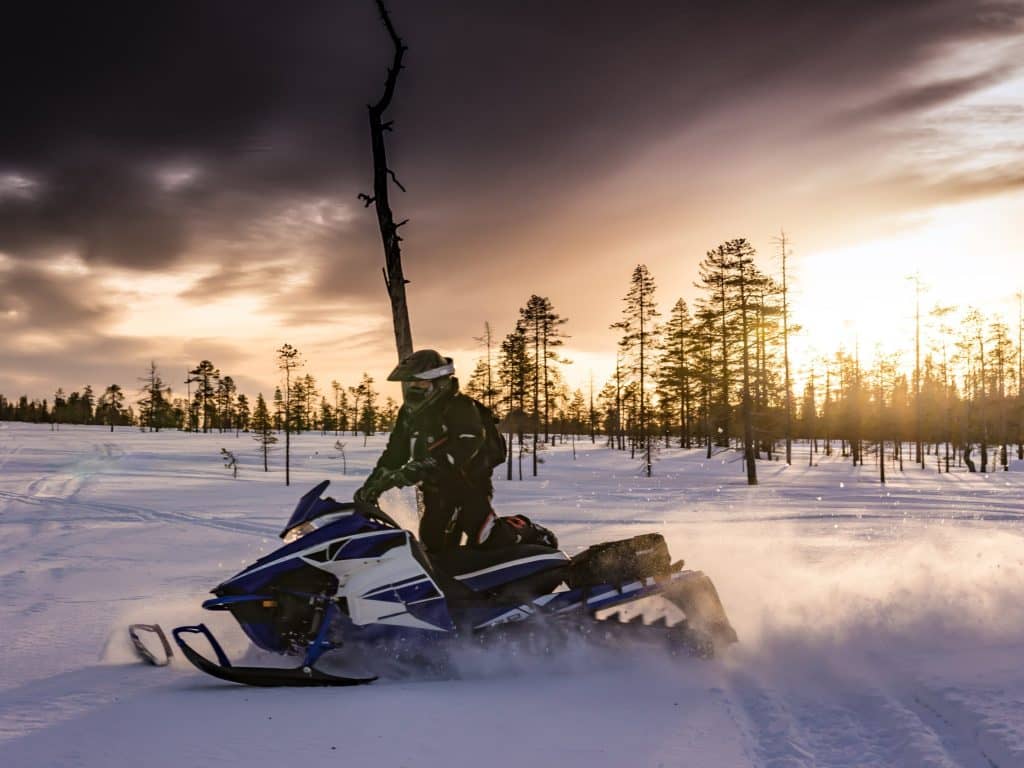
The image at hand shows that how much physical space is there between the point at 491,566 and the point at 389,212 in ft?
21.3

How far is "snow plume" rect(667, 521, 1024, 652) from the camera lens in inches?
204

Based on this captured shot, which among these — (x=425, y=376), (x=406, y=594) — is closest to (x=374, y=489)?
(x=406, y=594)

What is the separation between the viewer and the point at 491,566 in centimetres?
483

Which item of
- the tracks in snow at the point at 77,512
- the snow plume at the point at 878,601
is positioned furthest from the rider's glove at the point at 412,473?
the tracks in snow at the point at 77,512

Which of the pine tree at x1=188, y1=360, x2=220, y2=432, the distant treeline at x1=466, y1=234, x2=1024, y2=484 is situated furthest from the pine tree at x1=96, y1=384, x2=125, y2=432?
the distant treeline at x1=466, y1=234, x2=1024, y2=484

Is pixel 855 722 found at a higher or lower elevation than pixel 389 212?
lower

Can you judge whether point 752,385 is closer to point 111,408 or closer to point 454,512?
point 454,512

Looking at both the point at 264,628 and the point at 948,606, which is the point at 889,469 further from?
the point at 264,628

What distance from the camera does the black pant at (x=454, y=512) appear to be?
504 cm

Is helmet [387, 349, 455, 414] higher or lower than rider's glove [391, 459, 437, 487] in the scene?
higher

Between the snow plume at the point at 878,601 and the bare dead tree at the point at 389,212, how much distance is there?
17.8 feet

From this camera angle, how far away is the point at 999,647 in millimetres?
4898

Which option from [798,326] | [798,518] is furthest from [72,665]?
[798,326]

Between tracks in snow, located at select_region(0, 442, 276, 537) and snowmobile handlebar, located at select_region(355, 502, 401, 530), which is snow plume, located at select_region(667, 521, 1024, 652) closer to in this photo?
snowmobile handlebar, located at select_region(355, 502, 401, 530)
